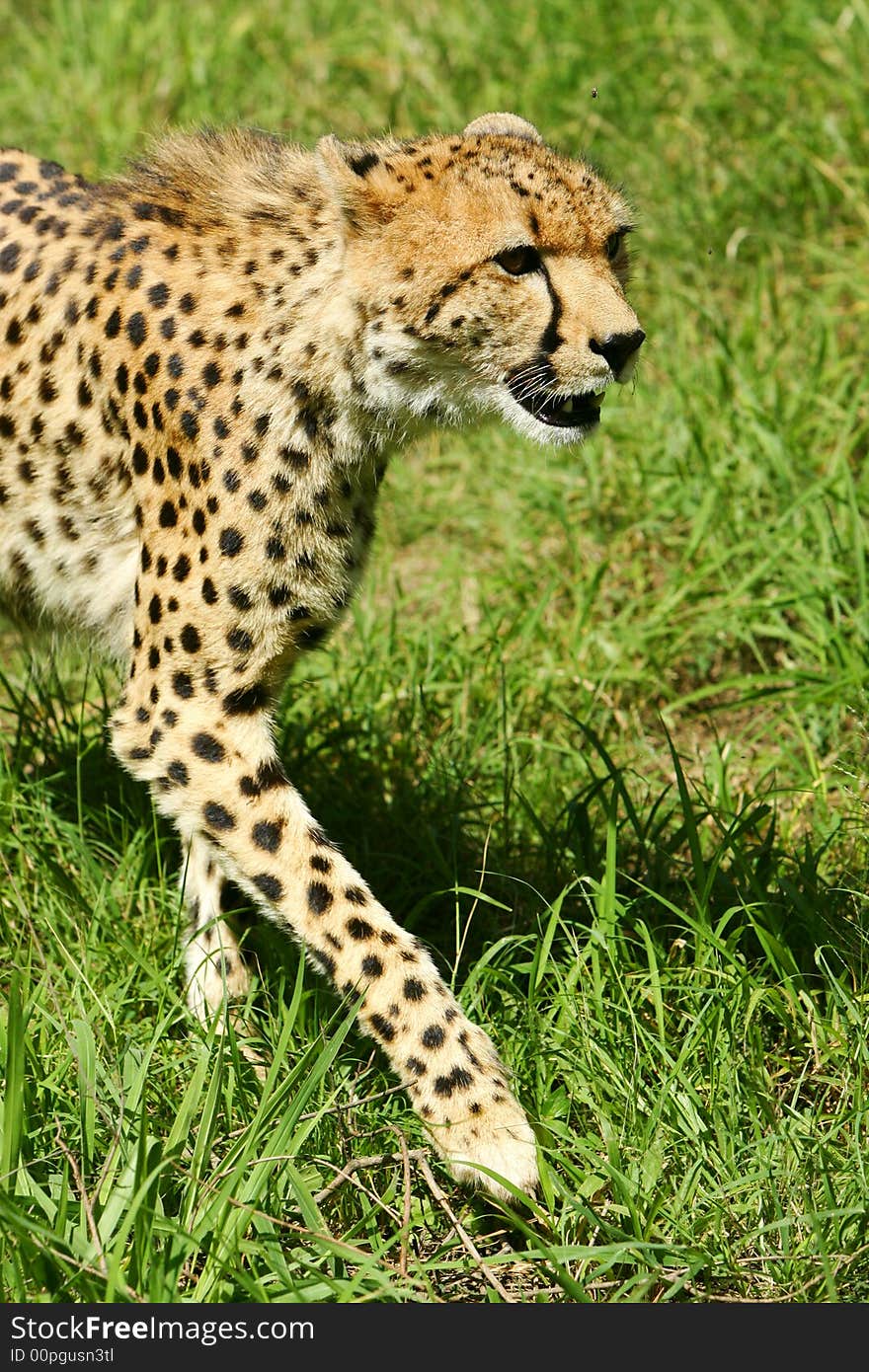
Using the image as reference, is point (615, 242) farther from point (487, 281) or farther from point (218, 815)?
point (218, 815)

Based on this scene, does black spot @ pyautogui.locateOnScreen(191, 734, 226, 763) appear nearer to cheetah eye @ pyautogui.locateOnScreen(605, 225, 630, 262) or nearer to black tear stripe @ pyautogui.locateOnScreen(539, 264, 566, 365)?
black tear stripe @ pyautogui.locateOnScreen(539, 264, 566, 365)

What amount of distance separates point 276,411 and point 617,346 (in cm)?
73

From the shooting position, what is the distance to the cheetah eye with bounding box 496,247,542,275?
3.13 metres

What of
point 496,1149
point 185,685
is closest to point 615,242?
point 185,685

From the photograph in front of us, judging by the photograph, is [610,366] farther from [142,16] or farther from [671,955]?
[142,16]

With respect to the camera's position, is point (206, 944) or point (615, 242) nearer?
point (615, 242)

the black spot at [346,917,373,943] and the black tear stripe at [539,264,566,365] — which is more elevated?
the black tear stripe at [539,264,566,365]

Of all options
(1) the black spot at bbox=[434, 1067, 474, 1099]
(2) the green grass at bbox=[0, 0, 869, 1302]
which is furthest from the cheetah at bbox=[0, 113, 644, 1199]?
(2) the green grass at bbox=[0, 0, 869, 1302]

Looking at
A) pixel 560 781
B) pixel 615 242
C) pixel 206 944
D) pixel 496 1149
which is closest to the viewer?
pixel 496 1149

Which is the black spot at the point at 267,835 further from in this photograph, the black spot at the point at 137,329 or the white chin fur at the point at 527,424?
the black spot at the point at 137,329

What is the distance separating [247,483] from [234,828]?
0.71 meters

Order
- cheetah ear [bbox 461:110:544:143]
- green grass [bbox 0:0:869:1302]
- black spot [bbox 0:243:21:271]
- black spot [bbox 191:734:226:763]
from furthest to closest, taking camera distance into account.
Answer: black spot [bbox 0:243:21:271] < cheetah ear [bbox 461:110:544:143] < black spot [bbox 191:734:226:763] < green grass [bbox 0:0:869:1302]

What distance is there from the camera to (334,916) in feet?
10.8

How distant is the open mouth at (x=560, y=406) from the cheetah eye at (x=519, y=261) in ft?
0.68
